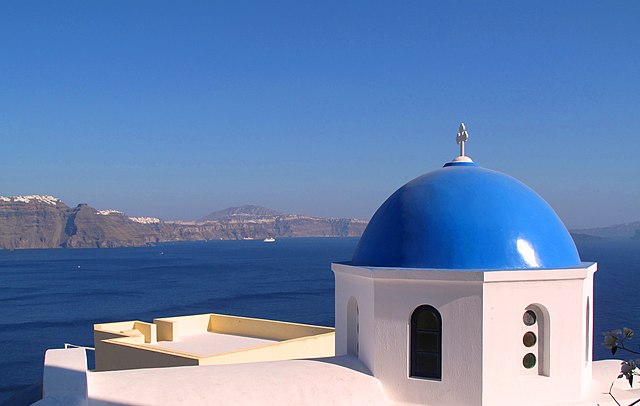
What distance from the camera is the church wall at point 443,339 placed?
840 cm

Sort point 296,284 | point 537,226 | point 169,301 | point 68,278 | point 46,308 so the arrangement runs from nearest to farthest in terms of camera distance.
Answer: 1. point 537,226
2. point 46,308
3. point 169,301
4. point 296,284
5. point 68,278

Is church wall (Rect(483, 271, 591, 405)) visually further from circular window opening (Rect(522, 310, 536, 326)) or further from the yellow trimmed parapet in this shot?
the yellow trimmed parapet

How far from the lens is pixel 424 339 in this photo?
28.9 feet

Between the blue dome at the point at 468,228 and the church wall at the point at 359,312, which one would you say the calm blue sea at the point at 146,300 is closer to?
the church wall at the point at 359,312

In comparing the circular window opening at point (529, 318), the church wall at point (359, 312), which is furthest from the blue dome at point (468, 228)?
the circular window opening at point (529, 318)

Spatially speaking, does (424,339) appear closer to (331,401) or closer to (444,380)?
(444,380)

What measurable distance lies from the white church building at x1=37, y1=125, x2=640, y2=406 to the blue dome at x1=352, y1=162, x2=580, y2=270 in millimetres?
18

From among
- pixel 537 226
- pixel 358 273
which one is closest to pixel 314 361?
pixel 358 273

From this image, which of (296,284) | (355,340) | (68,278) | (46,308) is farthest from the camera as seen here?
(68,278)

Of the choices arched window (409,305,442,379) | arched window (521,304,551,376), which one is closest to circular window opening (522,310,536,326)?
arched window (521,304,551,376)

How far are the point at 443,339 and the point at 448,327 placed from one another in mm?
185

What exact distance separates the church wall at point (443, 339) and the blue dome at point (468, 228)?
381mm

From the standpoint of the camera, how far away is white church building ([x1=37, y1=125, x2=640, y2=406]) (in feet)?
27.3

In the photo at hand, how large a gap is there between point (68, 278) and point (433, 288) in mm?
105329
